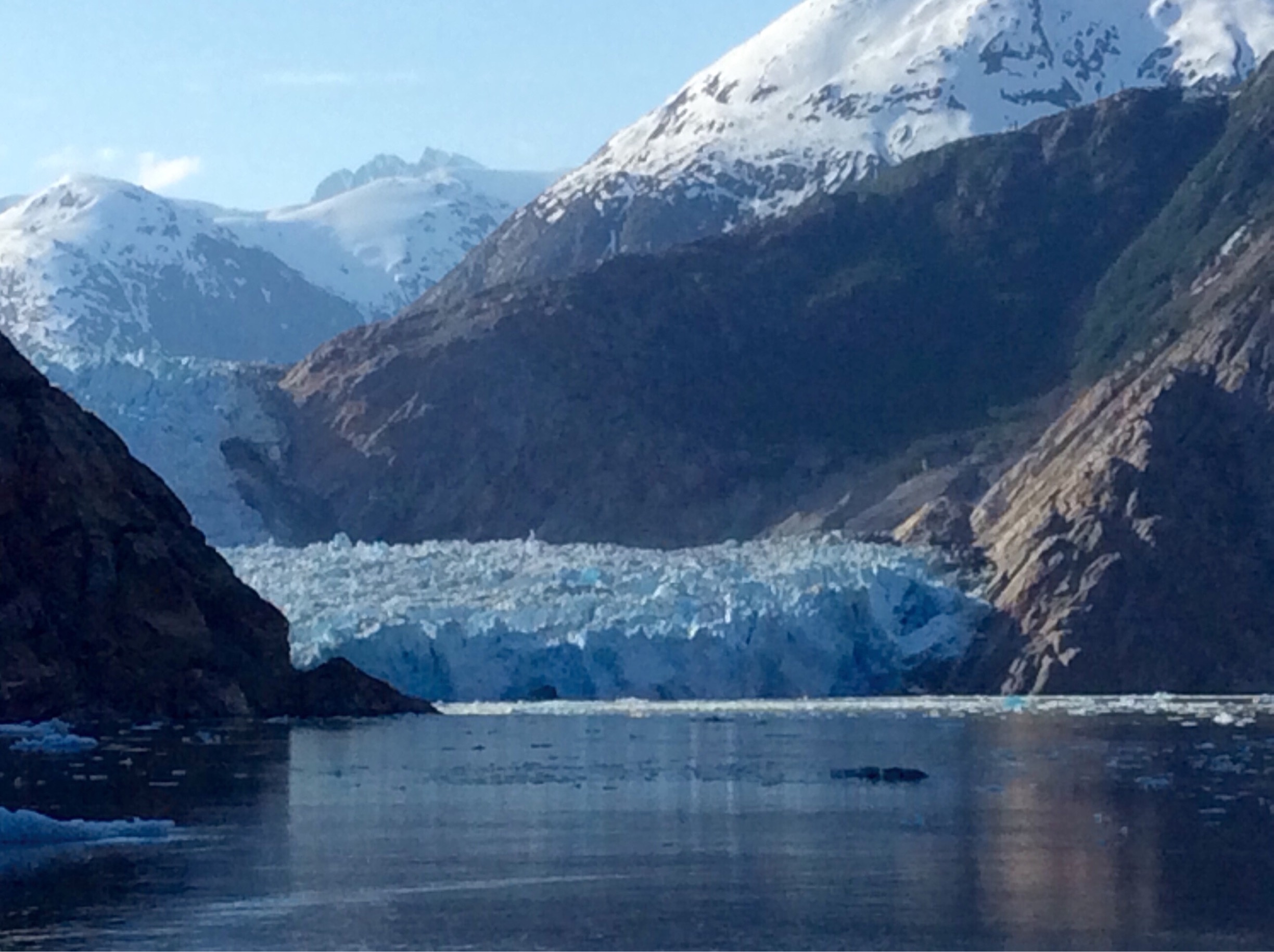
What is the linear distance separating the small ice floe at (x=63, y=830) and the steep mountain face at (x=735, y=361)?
77820 mm

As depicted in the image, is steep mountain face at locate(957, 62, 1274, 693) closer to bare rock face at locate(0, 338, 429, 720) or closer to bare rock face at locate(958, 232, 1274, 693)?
bare rock face at locate(958, 232, 1274, 693)

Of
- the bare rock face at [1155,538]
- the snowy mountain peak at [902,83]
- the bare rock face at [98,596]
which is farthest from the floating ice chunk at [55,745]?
the snowy mountain peak at [902,83]

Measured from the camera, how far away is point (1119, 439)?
89625 millimetres

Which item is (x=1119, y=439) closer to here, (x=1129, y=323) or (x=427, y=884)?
(x=1129, y=323)

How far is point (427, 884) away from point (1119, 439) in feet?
198

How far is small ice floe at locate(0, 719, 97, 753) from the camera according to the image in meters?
52.0

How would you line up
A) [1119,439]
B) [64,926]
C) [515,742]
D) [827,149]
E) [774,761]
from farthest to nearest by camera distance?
[827,149] < [1119,439] < [515,742] < [774,761] < [64,926]

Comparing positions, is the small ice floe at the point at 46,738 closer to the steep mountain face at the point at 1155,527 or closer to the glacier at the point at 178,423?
the steep mountain face at the point at 1155,527

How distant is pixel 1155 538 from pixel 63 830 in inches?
2161

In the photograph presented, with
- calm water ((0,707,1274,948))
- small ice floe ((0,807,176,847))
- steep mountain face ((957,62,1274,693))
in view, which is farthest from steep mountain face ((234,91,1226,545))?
small ice floe ((0,807,176,847))

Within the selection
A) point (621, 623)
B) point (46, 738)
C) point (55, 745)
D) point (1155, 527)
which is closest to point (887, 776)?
point (55, 745)

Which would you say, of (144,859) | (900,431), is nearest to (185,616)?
(144,859)

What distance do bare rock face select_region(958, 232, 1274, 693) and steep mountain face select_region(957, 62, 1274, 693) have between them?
5 centimetres

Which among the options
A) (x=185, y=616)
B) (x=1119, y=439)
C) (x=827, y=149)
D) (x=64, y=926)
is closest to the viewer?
(x=64, y=926)
